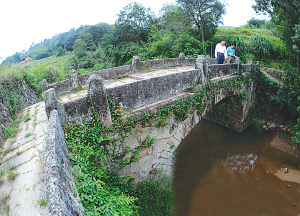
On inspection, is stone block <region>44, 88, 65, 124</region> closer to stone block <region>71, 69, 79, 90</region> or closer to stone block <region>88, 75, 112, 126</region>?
stone block <region>88, 75, 112, 126</region>

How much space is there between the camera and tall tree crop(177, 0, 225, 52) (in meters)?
15.6

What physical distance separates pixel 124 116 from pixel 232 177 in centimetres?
626

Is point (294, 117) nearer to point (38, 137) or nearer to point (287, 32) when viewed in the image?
point (287, 32)

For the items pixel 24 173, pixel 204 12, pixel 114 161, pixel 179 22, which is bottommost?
pixel 114 161

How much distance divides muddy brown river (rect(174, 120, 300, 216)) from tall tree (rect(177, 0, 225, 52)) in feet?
34.2

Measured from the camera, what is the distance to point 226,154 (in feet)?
31.2

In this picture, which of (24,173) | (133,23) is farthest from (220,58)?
(133,23)

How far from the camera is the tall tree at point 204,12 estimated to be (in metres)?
15.6

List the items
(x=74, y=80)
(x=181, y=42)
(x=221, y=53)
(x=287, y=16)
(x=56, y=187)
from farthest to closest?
1. (x=181, y=42)
2. (x=221, y=53)
3. (x=74, y=80)
4. (x=287, y=16)
5. (x=56, y=187)

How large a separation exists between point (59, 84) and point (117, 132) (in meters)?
4.38

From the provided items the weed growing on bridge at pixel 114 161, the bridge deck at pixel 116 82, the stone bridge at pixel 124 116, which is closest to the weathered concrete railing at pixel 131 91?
the stone bridge at pixel 124 116

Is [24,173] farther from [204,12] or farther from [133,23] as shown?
[133,23]

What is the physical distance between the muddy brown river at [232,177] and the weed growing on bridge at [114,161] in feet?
4.59

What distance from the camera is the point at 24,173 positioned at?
300 centimetres
